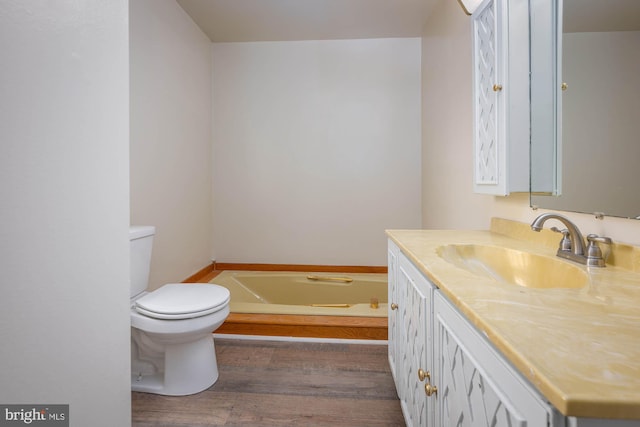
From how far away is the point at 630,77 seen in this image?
943mm

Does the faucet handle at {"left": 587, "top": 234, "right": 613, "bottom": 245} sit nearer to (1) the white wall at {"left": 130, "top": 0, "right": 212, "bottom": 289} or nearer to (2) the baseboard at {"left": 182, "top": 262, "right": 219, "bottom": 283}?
(1) the white wall at {"left": 130, "top": 0, "right": 212, "bottom": 289}

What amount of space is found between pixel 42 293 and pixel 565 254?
1.50m

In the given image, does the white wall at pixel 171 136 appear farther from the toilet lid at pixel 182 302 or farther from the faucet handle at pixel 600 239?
the faucet handle at pixel 600 239

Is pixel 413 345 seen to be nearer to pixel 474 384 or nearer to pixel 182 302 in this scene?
pixel 474 384

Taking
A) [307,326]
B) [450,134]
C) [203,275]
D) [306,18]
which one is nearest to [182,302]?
[307,326]

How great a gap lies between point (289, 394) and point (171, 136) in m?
1.98

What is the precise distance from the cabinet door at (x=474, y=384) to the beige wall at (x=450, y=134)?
89 centimetres

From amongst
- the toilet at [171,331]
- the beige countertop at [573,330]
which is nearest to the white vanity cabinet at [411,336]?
the beige countertop at [573,330]

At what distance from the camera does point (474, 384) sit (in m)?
0.67

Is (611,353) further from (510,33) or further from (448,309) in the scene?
(510,33)

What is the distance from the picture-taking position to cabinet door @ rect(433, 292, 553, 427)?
1.60 ft

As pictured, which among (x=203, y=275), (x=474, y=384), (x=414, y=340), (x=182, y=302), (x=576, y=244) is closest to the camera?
(x=474, y=384)

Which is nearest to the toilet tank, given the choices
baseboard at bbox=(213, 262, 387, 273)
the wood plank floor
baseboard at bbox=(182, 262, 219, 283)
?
the wood plank floor

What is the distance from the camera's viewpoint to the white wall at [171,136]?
7.24ft
